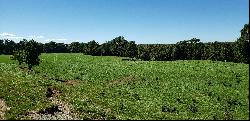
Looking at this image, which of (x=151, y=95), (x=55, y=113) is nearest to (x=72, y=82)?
(x=151, y=95)

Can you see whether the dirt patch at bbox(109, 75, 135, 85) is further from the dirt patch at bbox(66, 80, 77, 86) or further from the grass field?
the dirt patch at bbox(66, 80, 77, 86)

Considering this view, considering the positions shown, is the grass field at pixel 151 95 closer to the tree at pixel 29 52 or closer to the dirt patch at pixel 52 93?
the dirt patch at pixel 52 93

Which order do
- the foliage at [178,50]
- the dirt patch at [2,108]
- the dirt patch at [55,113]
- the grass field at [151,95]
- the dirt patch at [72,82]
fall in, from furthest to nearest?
the foliage at [178,50] < the dirt patch at [72,82] < the grass field at [151,95] < the dirt patch at [2,108] < the dirt patch at [55,113]

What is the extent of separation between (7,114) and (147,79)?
3707 centimetres

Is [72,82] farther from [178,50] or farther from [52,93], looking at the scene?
[178,50]

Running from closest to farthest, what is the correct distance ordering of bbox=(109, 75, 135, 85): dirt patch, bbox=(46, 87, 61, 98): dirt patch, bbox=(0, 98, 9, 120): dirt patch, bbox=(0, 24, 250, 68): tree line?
bbox=(0, 98, 9, 120): dirt patch
bbox=(46, 87, 61, 98): dirt patch
bbox=(109, 75, 135, 85): dirt patch
bbox=(0, 24, 250, 68): tree line

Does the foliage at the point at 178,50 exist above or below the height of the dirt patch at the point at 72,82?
above

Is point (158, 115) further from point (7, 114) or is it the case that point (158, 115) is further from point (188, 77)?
point (188, 77)

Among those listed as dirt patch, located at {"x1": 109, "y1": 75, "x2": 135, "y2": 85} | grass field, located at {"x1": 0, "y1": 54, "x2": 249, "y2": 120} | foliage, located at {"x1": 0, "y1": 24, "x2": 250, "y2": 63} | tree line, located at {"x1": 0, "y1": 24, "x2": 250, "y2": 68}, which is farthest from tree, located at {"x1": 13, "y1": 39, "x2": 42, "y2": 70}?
foliage, located at {"x1": 0, "y1": 24, "x2": 250, "y2": 63}

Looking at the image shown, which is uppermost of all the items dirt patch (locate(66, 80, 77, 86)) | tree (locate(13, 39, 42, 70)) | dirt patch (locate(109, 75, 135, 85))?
tree (locate(13, 39, 42, 70))

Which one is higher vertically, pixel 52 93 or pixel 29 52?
pixel 29 52

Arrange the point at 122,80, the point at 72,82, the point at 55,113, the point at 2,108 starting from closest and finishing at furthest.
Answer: the point at 55,113 < the point at 2,108 < the point at 122,80 < the point at 72,82

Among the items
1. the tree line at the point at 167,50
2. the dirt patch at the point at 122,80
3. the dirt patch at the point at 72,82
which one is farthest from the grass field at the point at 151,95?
the tree line at the point at 167,50

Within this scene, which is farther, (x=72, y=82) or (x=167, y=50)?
(x=167, y=50)
